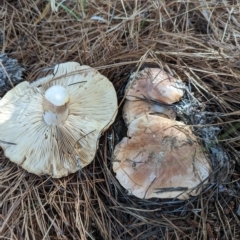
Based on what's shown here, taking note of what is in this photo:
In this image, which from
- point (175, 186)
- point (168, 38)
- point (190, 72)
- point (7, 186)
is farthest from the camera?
point (168, 38)

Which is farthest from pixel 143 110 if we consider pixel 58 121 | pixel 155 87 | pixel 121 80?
pixel 58 121

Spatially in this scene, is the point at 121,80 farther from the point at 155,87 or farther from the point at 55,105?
the point at 55,105

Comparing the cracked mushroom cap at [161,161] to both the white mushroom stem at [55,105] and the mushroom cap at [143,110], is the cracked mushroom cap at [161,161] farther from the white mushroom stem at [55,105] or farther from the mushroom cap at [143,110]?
the white mushroom stem at [55,105]

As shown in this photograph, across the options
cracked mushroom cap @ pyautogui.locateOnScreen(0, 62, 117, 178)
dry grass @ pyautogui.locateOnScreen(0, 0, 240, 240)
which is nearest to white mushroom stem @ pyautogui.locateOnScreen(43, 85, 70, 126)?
cracked mushroom cap @ pyautogui.locateOnScreen(0, 62, 117, 178)

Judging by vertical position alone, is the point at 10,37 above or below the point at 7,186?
above

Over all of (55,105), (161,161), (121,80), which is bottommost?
(161,161)

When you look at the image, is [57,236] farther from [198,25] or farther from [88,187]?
[198,25]

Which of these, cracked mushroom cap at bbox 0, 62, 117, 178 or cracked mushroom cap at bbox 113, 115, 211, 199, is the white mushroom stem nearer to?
cracked mushroom cap at bbox 0, 62, 117, 178

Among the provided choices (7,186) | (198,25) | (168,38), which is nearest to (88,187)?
(7,186)
